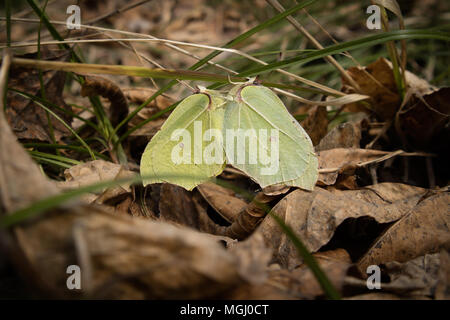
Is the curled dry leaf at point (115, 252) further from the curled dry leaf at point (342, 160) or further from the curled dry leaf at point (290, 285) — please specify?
the curled dry leaf at point (342, 160)

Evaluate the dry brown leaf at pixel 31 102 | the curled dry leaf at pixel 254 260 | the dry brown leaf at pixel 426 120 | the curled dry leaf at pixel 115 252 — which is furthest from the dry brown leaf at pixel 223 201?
the dry brown leaf at pixel 426 120

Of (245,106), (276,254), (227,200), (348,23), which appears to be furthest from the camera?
(348,23)

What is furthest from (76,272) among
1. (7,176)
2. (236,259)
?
(236,259)

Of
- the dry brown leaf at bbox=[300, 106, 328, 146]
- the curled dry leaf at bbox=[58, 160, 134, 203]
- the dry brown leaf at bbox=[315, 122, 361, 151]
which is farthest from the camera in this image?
the dry brown leaf at bbox=[300, 106, 328, 146]

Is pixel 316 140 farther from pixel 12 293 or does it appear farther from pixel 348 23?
pixel 348 23

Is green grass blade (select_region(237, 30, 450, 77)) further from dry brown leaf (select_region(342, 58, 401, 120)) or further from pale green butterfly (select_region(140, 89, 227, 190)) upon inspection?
dry brown leaf (select_region(342, 58, 401, 120))
